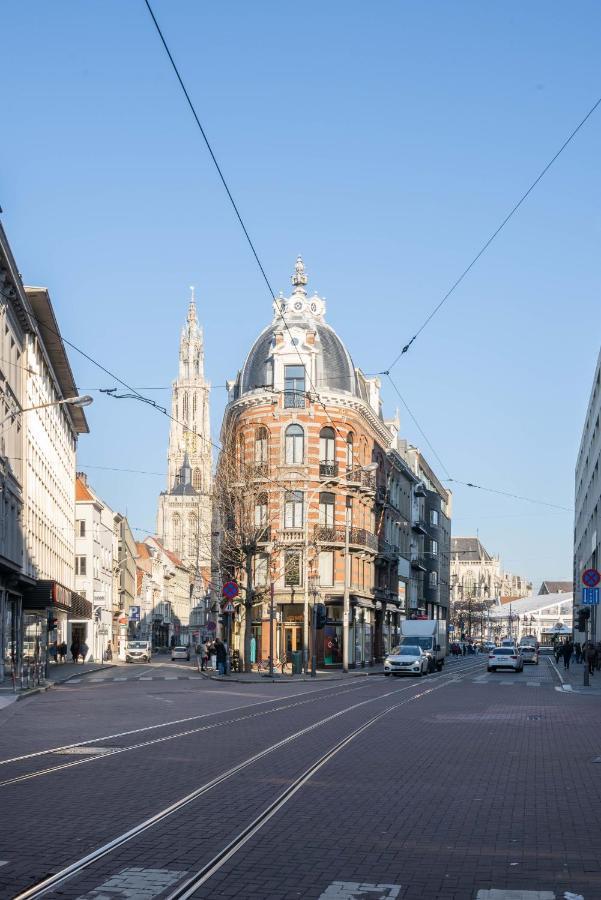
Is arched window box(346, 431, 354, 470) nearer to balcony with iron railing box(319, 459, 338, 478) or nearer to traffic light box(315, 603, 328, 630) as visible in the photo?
balcony with iron railing box(319, 459, 338, 478)

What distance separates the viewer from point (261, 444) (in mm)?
63438

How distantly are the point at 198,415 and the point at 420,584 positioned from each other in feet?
317

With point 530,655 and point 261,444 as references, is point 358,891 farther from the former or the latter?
point 530,655

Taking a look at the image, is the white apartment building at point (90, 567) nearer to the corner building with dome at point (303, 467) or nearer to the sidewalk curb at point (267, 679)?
the corner building with dome at point (303, 467)

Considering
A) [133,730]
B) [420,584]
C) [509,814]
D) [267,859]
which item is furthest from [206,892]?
[420,584]

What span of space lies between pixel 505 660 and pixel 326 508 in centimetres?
1276

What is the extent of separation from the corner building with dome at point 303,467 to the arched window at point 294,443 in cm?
5

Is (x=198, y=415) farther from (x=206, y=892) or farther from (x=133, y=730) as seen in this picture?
(x=206, y=892)

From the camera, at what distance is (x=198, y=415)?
193 m

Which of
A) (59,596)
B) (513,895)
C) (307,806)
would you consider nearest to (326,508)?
(59,596)

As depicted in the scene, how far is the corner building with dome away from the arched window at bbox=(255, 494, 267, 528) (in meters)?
0.06

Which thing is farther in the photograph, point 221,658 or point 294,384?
point 294,384

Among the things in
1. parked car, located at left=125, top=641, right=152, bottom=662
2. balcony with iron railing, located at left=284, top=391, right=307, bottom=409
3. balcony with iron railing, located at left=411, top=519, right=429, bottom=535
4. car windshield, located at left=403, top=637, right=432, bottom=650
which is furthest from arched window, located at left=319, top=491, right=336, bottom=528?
balcony with iron railing, located at left=411, top=519, right=429, bottom=535

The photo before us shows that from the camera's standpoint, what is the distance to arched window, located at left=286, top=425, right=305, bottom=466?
206 ft
